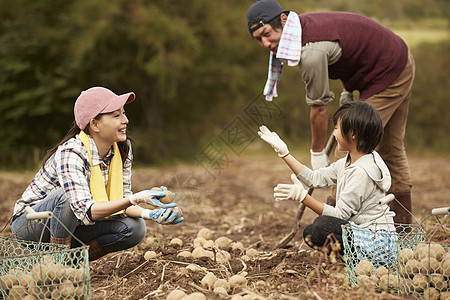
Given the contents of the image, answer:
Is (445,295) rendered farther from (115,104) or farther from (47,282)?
(115,104)

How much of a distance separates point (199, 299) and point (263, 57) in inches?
346

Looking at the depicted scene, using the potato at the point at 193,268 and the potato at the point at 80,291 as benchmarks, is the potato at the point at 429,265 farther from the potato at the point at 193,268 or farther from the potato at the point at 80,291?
the potato at the point at 80,291

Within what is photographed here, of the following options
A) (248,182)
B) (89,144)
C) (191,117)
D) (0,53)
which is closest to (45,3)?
(0,53)

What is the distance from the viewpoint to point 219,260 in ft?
9.22

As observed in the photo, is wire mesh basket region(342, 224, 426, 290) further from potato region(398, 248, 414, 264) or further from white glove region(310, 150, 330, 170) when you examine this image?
white glove region(310, 150, 330, 170)

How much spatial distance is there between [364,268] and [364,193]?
393 millimetres

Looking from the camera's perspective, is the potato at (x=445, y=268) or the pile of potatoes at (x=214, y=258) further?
the pile of potatoes at (x=214, y=258)

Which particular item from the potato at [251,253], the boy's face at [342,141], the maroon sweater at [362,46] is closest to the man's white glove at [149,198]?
the potato at [251,253]

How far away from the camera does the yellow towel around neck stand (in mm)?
2564

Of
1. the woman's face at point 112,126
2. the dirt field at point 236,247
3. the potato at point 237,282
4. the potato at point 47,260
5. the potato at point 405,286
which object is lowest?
the dirt field at point 236,247

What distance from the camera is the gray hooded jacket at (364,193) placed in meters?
2.45

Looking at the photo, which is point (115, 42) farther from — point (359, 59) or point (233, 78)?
point (359, 59)

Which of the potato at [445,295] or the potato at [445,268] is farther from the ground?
the potato at [445,268]

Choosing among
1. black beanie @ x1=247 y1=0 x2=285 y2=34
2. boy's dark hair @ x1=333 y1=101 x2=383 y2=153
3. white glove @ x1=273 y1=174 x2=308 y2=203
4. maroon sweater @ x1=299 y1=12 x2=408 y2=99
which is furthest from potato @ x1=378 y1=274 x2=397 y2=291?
black beanie @ x1=247 y1=0 x2=285 y2=34
